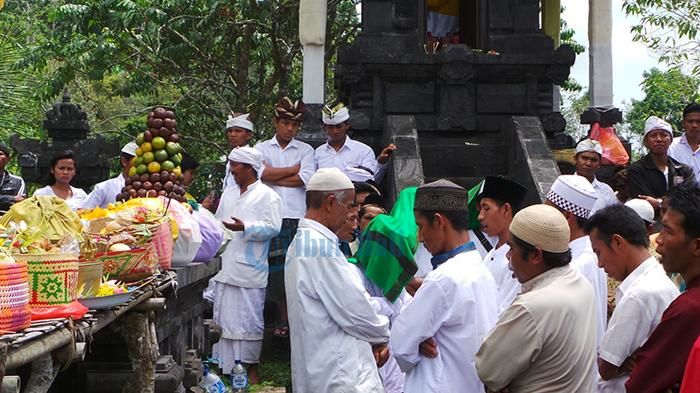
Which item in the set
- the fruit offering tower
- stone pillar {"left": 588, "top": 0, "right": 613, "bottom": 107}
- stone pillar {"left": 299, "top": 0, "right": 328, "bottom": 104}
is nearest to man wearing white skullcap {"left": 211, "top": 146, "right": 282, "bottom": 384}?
the fruit offering tower

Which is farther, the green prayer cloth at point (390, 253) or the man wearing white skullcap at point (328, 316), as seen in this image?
the green prayer cloth at point (390, 253)

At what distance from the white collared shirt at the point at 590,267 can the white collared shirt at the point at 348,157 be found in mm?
4898

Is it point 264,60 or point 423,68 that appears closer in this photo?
point 423,68

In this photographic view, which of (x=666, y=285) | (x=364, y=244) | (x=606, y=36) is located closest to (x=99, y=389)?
(x=364, y=244)

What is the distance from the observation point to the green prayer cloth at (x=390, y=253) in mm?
6336

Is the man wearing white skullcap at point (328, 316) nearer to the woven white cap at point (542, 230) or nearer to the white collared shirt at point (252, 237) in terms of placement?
the woven white cap at point (542, 230)

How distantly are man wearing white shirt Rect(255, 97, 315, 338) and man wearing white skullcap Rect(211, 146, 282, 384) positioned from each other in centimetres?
53

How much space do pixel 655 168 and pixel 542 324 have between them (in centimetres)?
599

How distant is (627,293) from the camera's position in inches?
193

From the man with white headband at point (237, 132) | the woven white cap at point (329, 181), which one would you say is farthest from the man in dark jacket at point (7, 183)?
the woven white cap at point (329, 181)

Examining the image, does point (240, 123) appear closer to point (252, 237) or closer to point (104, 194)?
point (252, 237)

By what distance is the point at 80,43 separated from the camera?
60.4 ft

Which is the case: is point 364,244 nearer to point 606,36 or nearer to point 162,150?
point 162,150

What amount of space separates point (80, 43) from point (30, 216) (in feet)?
45.3
